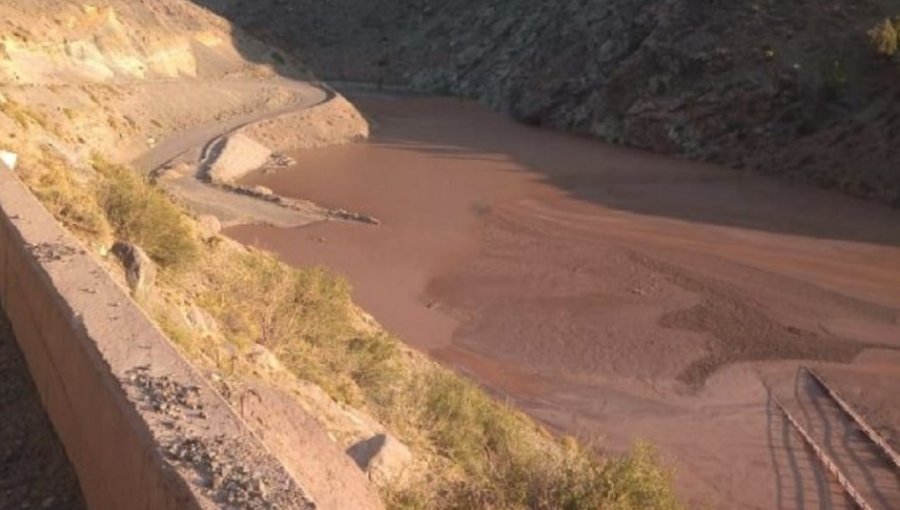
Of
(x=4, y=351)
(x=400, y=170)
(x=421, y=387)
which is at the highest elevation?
(x=4, y=351)

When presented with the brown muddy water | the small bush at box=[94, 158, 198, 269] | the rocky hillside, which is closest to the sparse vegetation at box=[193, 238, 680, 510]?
the small bush at box=[94, 158, 198, 269]

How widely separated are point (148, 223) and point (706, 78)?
37236 mm

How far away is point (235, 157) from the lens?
39.1m

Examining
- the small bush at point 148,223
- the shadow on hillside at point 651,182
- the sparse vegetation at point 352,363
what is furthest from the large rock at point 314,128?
the small bush at point 148,223

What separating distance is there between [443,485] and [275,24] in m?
66.8

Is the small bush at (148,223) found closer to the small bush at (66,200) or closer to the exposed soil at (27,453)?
the small bush at (66,200)

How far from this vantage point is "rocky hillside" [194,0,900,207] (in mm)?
40688

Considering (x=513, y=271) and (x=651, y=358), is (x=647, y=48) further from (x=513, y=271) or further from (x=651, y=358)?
(x=651, y=358)

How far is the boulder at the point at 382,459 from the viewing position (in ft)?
→ 28.6

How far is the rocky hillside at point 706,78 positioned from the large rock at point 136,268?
30832mm

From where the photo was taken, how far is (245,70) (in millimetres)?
55531

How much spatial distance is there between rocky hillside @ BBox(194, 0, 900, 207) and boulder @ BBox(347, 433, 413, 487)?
31005 millimetres

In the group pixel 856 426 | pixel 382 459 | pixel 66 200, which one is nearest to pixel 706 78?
pixel 856 426

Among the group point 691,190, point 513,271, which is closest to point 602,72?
point 691,190
